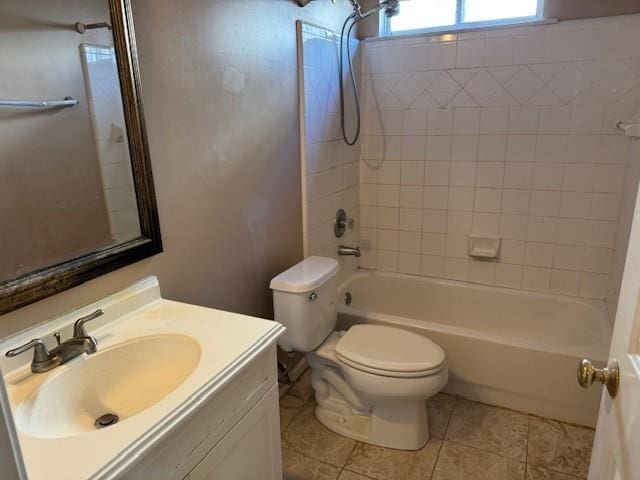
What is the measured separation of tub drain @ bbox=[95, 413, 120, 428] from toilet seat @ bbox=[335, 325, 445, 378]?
997mm

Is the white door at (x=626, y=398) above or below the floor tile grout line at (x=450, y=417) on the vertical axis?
above

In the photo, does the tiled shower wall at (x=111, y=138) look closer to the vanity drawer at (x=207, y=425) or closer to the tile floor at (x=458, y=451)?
the vanity drawer at (x=207, y=425)

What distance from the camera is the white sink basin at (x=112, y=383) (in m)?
1.02

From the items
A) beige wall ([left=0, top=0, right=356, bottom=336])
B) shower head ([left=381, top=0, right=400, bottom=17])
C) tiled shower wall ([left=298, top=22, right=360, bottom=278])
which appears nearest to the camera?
beige wall ([left=0, top=0, right=356, bottom=336])

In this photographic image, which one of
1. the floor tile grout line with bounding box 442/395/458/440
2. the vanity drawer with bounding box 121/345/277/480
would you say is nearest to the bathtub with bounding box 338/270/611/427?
the floor tile grout line with bounding box 442/395/458/440

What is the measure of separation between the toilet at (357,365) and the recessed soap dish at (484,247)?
35.2 inches

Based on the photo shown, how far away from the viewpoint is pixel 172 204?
147 centimetres

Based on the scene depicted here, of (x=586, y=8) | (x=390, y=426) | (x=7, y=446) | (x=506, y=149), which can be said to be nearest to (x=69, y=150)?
(x=7, y=446)

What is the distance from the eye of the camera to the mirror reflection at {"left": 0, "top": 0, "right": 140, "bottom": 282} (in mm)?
1036

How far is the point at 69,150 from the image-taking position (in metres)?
1.19

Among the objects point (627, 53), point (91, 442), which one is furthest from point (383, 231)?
point (91, 442)

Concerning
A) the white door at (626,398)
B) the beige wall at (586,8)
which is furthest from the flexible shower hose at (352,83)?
the white door at (626,398)

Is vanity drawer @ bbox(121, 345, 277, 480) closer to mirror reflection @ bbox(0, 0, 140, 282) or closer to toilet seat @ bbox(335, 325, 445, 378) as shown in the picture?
mirror reflection @ bbox(0, 0, 140, 282)

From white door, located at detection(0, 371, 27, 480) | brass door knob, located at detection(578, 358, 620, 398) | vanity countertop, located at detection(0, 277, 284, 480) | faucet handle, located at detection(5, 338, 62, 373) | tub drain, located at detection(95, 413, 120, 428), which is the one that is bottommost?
tub drain, located at detection(95, 413, 120, 428)
